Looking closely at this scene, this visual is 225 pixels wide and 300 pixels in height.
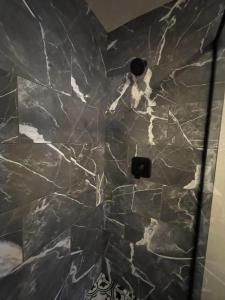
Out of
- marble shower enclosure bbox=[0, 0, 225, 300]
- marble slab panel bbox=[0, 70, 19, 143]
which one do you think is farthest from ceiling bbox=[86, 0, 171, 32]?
marble slab panel bbox=[0, 70, 19, 143]

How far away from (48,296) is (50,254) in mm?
262

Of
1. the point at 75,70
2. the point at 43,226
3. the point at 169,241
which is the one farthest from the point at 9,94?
the point at 169,241

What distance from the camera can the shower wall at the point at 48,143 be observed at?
0.68 m

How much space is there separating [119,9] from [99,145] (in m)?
0.93

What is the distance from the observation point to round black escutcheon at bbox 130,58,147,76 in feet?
3.77

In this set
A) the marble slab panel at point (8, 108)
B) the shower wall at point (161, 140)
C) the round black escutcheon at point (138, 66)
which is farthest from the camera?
the round black escutcheon at point (138, 66)

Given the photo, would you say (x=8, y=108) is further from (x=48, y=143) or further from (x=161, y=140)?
(x=161, y=140)

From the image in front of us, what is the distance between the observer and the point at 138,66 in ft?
3.81

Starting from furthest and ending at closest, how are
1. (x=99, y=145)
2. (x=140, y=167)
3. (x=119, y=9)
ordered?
1. (x=99, y=145)
2. (x=140, y=167)
3. (x=119, y=9)

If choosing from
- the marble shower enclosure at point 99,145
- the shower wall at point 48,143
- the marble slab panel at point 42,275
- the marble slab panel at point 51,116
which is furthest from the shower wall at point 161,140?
the marble slab panel at point 42,275

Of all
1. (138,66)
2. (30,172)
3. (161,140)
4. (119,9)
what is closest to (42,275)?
(30,172)

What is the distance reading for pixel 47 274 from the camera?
36.9 inches

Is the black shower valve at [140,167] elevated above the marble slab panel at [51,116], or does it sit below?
below

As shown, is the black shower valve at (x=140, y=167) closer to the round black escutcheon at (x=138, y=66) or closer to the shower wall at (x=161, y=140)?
the shower wall at (x=161, y=140)
